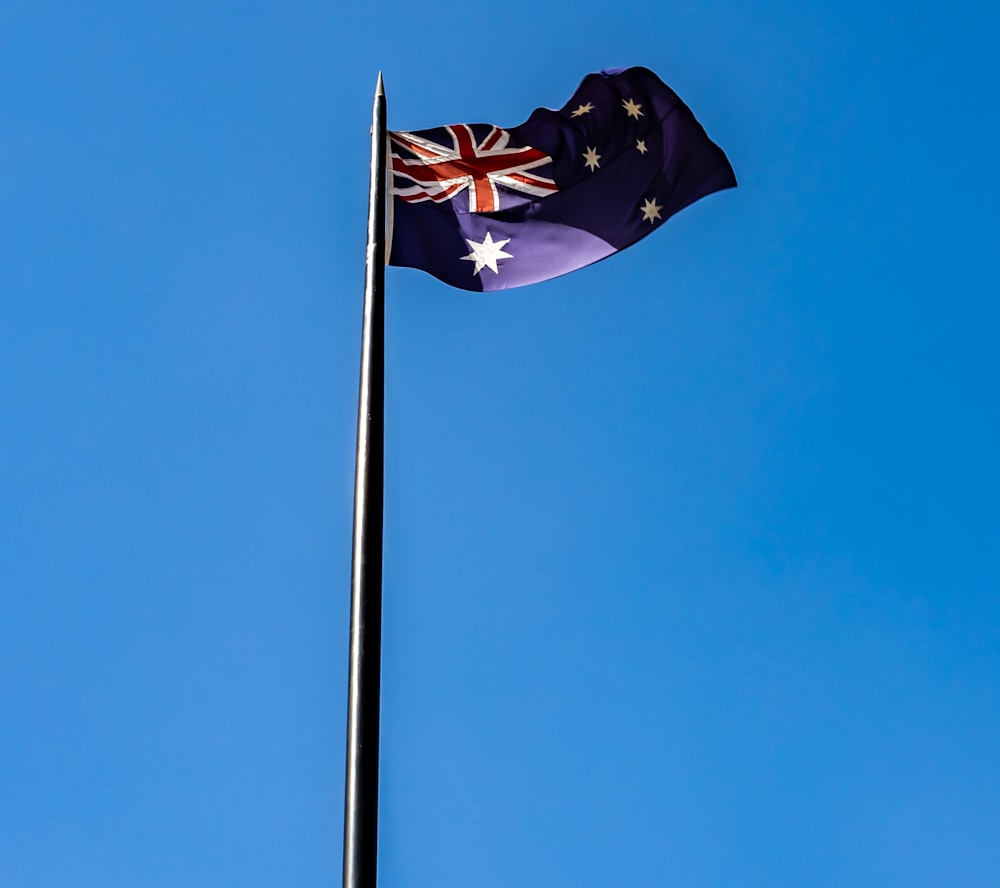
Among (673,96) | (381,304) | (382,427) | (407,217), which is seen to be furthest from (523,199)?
(382,427)

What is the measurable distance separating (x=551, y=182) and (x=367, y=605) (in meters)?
7.15

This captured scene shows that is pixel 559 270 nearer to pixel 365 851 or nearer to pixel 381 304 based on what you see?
pixel 381 304

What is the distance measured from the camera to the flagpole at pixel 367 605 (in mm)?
5477

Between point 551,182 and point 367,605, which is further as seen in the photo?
point 551,182

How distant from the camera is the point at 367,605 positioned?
6035 millimetres

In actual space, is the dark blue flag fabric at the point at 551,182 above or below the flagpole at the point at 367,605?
above

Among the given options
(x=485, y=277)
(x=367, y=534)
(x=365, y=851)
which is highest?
(x=485, y=277)

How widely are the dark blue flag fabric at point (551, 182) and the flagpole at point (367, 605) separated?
3.15 meters

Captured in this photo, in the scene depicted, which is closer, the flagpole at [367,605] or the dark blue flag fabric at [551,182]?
the flagpole at [367,605]

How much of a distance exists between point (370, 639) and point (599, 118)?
8.48 meters

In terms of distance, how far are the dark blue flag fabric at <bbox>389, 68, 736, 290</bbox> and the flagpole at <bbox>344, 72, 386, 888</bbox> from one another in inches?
124

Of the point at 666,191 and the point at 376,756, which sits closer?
the point at 376,756

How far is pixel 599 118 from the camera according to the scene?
13008 millimetres

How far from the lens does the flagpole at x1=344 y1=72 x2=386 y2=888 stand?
5.48 m
